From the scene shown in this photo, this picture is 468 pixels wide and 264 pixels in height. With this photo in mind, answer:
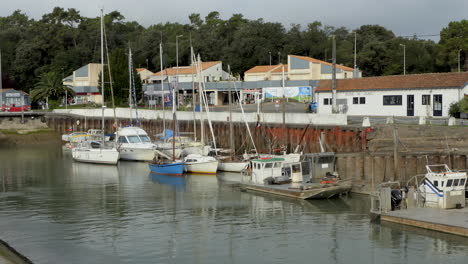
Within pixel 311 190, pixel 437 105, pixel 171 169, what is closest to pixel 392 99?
pixel 437 105

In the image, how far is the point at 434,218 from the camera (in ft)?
99.6

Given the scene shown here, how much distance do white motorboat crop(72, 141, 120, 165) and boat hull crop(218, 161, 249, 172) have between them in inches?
551

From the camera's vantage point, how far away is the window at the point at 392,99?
58766 millimetres

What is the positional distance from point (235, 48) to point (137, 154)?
70.0m

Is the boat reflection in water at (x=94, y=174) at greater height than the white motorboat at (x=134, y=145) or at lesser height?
lesser

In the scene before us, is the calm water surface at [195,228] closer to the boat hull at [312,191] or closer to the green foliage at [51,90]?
the boat hull at [312,191]

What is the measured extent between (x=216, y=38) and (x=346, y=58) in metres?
31.9

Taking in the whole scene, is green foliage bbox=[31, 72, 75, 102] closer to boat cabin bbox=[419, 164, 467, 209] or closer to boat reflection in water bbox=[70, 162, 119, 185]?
boat reflection in water bbox=[70, 162, 119, 185]

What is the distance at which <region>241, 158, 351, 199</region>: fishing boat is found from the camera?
3909 centimetres

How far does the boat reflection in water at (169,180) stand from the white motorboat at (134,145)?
8.37m

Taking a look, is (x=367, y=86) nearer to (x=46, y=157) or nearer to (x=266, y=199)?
(x=266, y=199)

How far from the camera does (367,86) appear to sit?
61.7 meters

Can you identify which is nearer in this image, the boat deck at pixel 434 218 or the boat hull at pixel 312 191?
the boat deck at pixel 434 218

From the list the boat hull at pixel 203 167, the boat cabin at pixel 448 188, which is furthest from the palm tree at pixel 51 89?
the boat cabin at pixel 448 188
